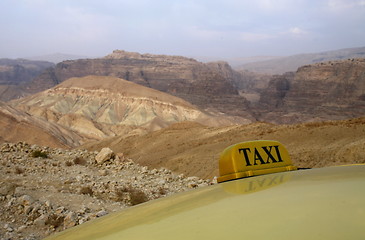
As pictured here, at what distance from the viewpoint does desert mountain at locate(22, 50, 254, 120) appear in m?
92.0

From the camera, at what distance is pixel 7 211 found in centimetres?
687

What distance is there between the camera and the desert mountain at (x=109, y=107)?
5794cm

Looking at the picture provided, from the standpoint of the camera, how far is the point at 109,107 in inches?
2719

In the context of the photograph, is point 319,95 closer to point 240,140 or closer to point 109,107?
point 109,107

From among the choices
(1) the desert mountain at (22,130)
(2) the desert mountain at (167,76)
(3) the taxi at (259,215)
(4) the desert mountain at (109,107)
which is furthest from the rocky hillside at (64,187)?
(2) the desert mountain at (167,76)

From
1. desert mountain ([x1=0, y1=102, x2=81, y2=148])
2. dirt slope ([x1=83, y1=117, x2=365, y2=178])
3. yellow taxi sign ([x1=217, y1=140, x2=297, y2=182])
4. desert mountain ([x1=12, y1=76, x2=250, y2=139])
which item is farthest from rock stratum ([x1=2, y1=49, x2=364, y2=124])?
yellow taxi sign ([x1=217, y1=140, x2=297, y2=182])

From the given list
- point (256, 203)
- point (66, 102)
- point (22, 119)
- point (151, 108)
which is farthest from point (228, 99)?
point (256, 203)

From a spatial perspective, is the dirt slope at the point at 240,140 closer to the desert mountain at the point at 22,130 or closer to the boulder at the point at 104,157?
the boulder at the point at 104,157

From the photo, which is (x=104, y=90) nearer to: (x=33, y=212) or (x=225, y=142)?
(x=225, y=142)

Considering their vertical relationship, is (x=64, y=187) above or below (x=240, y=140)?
above

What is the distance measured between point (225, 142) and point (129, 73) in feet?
306

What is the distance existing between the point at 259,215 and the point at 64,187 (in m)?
8.64

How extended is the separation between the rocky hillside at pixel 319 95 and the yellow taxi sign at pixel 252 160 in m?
71.5

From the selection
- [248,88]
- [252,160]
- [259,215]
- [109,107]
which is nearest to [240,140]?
[252,160]
